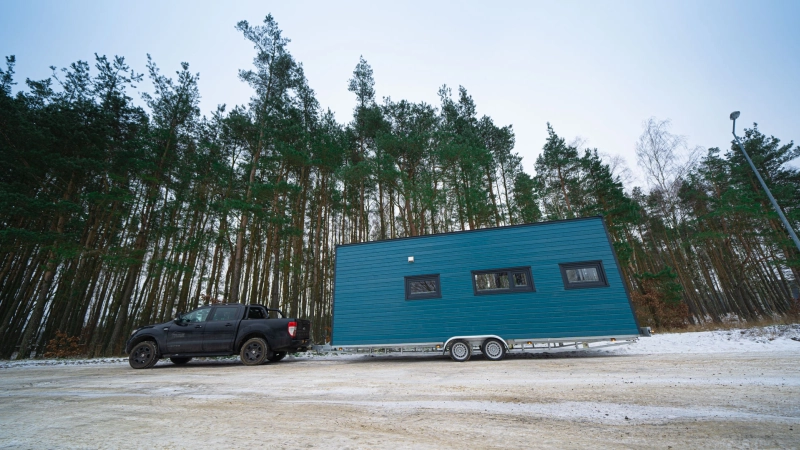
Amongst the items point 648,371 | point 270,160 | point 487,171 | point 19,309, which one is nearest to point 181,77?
point 270,160

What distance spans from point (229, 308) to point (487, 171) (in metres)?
15.6

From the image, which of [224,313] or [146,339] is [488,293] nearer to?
[224,313]

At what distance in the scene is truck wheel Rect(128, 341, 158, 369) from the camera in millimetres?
7654

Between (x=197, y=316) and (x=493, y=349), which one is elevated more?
(x=197, y=316)

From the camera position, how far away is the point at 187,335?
7703mm

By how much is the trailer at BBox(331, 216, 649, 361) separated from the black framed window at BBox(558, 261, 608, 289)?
0.07 ft

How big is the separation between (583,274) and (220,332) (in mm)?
9917

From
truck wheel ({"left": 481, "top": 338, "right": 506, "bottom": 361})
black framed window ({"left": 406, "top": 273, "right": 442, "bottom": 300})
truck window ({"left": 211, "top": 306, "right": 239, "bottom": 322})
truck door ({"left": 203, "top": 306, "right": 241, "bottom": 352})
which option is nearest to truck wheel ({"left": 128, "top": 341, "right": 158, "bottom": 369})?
truck door ({"left": 203, "top": 306, "right": 241, "bottom": 352})

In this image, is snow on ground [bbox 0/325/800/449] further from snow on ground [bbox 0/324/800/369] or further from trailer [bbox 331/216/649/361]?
trailer [bbox 331/216/649/361]

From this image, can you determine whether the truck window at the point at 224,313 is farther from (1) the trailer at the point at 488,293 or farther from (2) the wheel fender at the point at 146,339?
(1) the trailer at the point at 488,293

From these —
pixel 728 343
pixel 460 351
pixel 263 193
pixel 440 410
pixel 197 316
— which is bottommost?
pixel 440 410

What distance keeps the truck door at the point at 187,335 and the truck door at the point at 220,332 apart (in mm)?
170

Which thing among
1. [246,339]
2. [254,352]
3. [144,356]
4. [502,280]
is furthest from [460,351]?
[144,356]

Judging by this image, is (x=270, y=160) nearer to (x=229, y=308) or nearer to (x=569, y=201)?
(x=229, y=308)
